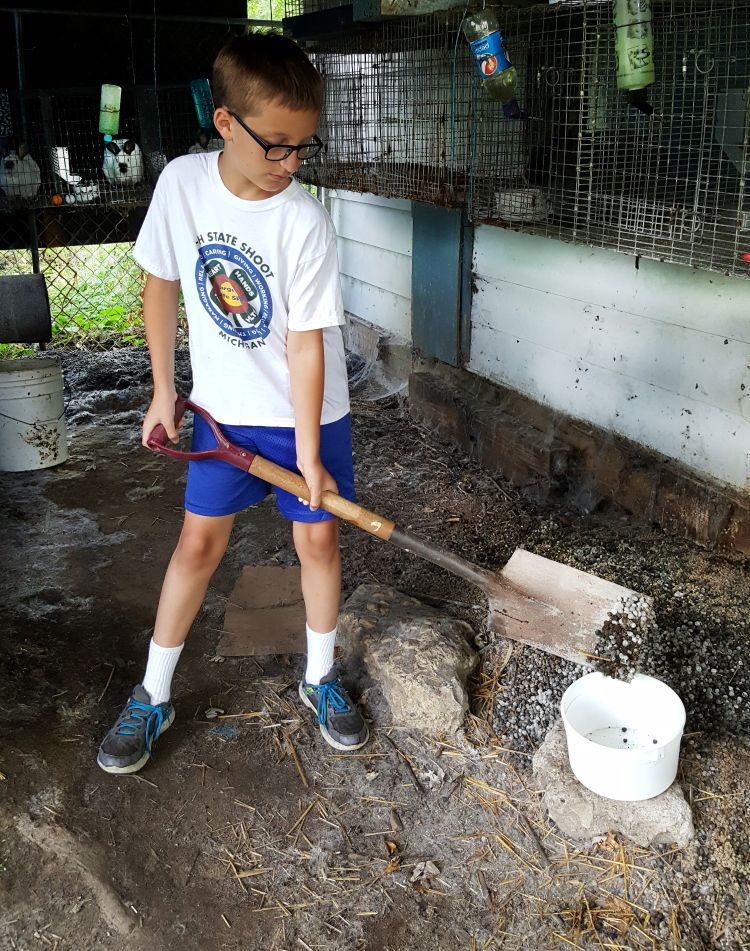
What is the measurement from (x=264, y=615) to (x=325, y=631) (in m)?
0.65

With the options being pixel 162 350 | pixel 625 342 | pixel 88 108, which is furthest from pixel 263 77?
pixel 88 108

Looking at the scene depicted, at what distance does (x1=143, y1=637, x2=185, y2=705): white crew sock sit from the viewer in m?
2.45

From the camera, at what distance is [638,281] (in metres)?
3.44

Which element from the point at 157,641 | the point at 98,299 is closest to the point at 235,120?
the point at 157,641

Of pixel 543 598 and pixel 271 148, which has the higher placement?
pixel 271 148

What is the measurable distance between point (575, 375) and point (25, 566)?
7.95 ft

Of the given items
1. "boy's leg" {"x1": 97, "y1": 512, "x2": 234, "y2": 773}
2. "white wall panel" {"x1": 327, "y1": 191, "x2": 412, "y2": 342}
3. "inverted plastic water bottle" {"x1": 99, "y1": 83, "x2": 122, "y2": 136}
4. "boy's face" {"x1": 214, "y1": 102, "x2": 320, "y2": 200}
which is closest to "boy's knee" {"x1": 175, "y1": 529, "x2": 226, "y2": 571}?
"boy's leg" {"x1": 97, "y1": 512, "x2": 234, "y2": 773}

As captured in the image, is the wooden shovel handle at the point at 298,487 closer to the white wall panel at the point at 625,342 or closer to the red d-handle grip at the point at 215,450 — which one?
the red d-handle grip at the point at 215,450

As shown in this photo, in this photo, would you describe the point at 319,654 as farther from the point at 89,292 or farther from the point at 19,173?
the point at 89,292

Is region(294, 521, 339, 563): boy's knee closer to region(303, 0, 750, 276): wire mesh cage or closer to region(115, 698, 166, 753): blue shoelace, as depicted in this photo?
region(115, 698, 166, 753): blue shoelace

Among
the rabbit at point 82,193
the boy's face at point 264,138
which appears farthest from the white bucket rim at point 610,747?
the rabbit at point 82,193

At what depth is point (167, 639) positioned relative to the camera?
7.98ft

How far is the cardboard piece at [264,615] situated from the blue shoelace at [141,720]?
1.55 ft

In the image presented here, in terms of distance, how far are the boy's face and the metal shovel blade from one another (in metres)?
1.20
